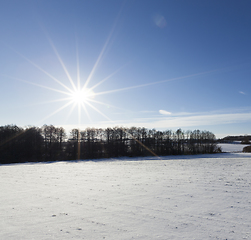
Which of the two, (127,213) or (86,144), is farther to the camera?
Result: (86,144)

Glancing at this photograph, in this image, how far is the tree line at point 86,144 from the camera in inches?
1369

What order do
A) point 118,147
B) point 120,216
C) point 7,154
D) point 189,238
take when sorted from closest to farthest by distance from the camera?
point 189,238 → point 120,216 → point 7,154 → point 118,147

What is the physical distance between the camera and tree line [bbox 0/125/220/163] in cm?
3478

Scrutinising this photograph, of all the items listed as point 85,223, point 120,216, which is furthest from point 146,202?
point 85,223

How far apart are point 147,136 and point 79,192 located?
37553 mm

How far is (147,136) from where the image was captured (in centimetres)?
4594

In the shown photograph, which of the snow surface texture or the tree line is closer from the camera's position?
the snow surface texture

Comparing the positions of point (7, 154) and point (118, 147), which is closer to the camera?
point (7, 154)

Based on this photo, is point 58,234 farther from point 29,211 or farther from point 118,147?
point 118,147

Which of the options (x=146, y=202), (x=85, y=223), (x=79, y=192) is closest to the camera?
(x=85, y=223)

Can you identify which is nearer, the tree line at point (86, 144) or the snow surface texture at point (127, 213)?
the snow surface texture at point (127, 213)

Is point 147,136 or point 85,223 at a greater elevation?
point 147,136

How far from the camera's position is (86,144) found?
39062mm

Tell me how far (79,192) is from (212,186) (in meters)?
7.41
